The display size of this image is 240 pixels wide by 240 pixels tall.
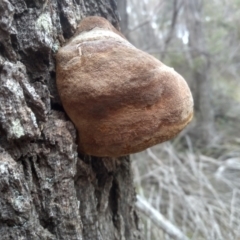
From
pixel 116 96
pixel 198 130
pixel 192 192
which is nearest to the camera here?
pixel 116 96

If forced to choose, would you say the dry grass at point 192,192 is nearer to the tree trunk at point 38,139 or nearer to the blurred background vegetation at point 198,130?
the blurred background vegetation at point 198,130

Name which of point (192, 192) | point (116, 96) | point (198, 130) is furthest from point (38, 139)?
point (198, 130)

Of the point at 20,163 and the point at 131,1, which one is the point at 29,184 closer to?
the point at 20,163

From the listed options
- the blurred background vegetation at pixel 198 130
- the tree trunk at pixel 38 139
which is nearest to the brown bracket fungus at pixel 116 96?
the tree trunk at pixel 38 139

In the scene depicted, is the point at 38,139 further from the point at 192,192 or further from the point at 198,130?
the point at 198,130

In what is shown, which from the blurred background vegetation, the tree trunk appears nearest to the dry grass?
the blurred background vegetation

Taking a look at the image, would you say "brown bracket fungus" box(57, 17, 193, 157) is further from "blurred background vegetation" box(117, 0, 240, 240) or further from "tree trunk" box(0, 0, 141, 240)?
"blurred background vegetation" box(117, 0, 240, 240)
